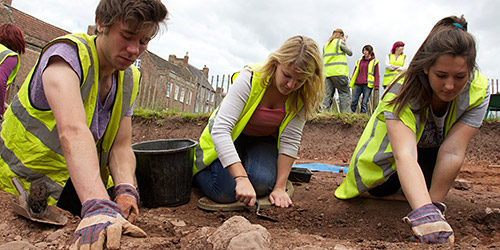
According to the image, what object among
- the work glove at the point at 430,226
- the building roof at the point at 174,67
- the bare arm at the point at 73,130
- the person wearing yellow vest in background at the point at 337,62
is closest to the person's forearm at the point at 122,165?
the bare arm at the point at 73,130

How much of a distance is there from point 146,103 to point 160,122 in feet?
9.14

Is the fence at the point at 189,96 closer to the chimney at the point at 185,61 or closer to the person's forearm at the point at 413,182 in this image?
the person's forearm at the point at 413,182

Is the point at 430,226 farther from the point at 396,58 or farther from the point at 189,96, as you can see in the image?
the point at 189,96

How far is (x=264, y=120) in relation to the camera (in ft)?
8.02

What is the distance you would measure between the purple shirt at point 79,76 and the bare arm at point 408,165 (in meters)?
1.55

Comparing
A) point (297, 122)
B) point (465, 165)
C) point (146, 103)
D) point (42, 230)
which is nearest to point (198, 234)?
point (42, 230)

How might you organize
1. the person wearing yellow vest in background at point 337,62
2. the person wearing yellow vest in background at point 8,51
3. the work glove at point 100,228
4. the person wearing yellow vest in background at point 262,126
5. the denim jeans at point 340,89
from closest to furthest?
the work glove at point 100,228 < the person wearing yellow vest in background at point 262,126 < the person wearing yellow vest in background at point 8,51 < the person wearing yellow vest in background at point 337,62 < the denim jeans at point 340,89

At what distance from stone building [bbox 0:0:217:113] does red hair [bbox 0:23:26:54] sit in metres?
3.71

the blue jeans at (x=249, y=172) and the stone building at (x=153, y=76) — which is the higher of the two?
the stone building at (x=153, y=76)

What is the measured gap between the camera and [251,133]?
104 inches

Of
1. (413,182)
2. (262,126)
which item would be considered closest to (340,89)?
(262,126)

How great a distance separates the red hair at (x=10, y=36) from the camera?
3.57 meters

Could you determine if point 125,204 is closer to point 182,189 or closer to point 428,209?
point 182,189

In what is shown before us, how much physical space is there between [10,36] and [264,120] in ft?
10.0
